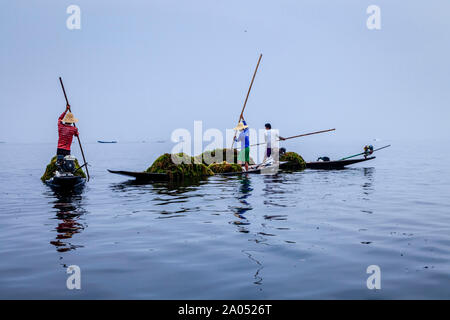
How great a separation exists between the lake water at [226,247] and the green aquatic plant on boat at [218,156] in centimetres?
1133

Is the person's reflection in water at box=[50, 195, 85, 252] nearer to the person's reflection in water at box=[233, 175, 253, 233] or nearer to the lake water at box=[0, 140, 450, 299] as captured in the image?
the lake water at box=[0, 140, 450, 299]

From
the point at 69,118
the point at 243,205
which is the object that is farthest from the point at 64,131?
the point at 243,205

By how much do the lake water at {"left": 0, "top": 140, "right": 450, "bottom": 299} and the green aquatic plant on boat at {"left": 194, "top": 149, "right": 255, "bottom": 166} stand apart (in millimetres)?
11328

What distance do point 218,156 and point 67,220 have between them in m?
16.0

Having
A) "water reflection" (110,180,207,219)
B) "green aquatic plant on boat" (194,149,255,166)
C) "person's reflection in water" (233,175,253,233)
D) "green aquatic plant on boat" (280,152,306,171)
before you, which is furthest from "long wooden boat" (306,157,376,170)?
"water reflection" (110,180,207,219)

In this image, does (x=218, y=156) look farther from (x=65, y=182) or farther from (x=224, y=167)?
(x=65, y=182)

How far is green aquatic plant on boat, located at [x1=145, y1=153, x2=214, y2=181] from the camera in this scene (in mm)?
21594

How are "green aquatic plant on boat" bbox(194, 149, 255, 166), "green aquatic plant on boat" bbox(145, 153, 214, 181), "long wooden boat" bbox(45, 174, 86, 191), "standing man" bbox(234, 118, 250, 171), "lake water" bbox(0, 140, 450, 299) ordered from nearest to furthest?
"lake water" bbox(0, 140, 450, 299)
"long wooden boat" bbox(45, 174, 86, 191)
"green aquatic plant on boat" bbox(145, 153, 214, 181)
"standing man" bbox(234, 118, 250, 171)
"green aquatic plant on boat" bbox(194, 149, 255, 166)

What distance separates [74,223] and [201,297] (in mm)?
5785

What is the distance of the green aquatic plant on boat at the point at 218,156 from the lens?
25766 millimetres

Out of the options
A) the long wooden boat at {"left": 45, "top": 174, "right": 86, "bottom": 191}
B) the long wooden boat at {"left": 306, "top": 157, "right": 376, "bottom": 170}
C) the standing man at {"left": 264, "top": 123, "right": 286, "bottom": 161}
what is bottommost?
the long wooden boat at {"left": 45, "top": 174, "right": 86, "bottom": 191}

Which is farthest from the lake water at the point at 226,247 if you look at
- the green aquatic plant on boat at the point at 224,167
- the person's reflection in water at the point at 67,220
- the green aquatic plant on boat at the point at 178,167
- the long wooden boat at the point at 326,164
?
the long wooden boat at the point at 326,164

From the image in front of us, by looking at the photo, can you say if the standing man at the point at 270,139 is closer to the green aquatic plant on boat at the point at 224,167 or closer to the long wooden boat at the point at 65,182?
the green aquatic plant on boat at the point at 224,167

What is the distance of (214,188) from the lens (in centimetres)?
1742
